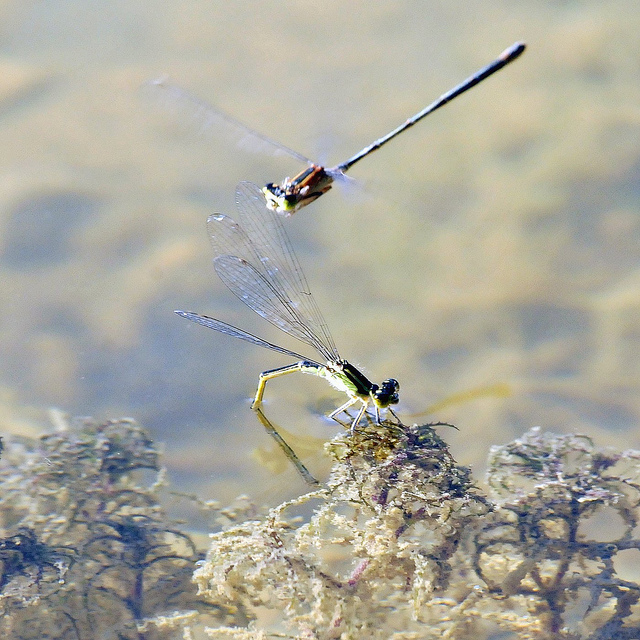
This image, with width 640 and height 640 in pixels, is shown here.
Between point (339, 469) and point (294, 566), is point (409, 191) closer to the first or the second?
point (339, 469)

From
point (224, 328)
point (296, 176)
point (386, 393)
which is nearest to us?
point (386, 393)

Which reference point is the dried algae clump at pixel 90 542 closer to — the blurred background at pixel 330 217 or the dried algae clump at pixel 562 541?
the blurred background at pixel 330 217

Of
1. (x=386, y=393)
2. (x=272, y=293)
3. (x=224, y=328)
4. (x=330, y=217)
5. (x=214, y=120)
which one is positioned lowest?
(x=386, y=393)

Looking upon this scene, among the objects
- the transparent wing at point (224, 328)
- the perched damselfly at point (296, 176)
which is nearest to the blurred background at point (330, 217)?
the transparent wing at point (224, 328)

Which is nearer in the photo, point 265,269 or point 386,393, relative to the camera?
point 386,393

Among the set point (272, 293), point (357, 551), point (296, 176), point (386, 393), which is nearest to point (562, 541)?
point (357, 551)

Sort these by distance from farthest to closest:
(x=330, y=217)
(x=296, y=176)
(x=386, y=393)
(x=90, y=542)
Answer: (x=330, y=217), (x=296, y=176), (x=386, y=393), (x=90, y=542)

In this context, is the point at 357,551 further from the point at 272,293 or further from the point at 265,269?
the point at 265,269
